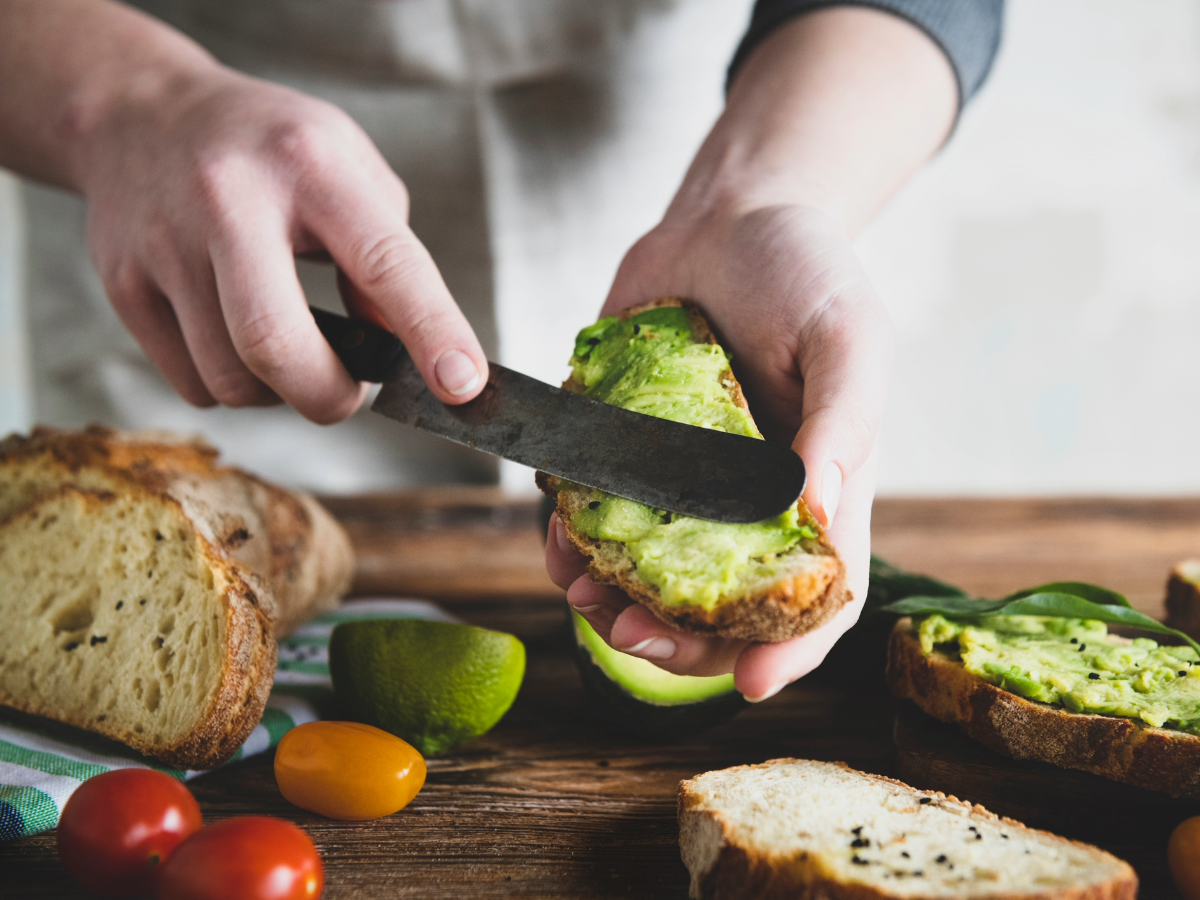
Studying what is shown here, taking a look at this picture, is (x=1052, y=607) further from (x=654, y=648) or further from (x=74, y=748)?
(x=74, y=748)

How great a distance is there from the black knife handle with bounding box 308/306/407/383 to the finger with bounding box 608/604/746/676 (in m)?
0.87

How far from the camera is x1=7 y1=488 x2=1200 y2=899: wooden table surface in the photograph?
1.39 m

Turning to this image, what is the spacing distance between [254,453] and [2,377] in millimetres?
2467

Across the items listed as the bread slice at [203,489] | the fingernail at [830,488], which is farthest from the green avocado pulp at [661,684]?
the bread slice at [203,489]

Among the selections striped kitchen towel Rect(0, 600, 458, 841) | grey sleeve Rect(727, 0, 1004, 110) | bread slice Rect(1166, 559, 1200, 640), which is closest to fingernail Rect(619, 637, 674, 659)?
striped kitchen towel Rect(0, 600, 458, 841)

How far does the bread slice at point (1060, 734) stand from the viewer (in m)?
1.44

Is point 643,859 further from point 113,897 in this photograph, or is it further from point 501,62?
point 501,62

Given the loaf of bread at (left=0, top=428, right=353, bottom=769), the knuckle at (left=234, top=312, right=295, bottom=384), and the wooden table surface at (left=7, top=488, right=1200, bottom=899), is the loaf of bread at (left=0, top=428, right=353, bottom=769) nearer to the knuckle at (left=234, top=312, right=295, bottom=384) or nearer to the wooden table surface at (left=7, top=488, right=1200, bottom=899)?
the wooden table surface at (left=7, top=488, right=1200, bottom=899)

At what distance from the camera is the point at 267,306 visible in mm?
1799

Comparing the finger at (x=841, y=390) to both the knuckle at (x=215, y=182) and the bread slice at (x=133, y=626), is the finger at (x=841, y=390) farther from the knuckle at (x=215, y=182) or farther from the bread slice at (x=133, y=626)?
the knuckle at (x=215, y=182)

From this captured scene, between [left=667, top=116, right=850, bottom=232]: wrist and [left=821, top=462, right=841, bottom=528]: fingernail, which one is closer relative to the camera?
[left=821, top=462, right=841, bottom=528]: fingernail

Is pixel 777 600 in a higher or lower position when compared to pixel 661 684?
higher

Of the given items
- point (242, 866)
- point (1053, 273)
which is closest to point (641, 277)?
point (242, 866)

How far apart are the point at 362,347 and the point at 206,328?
15.4 inches
